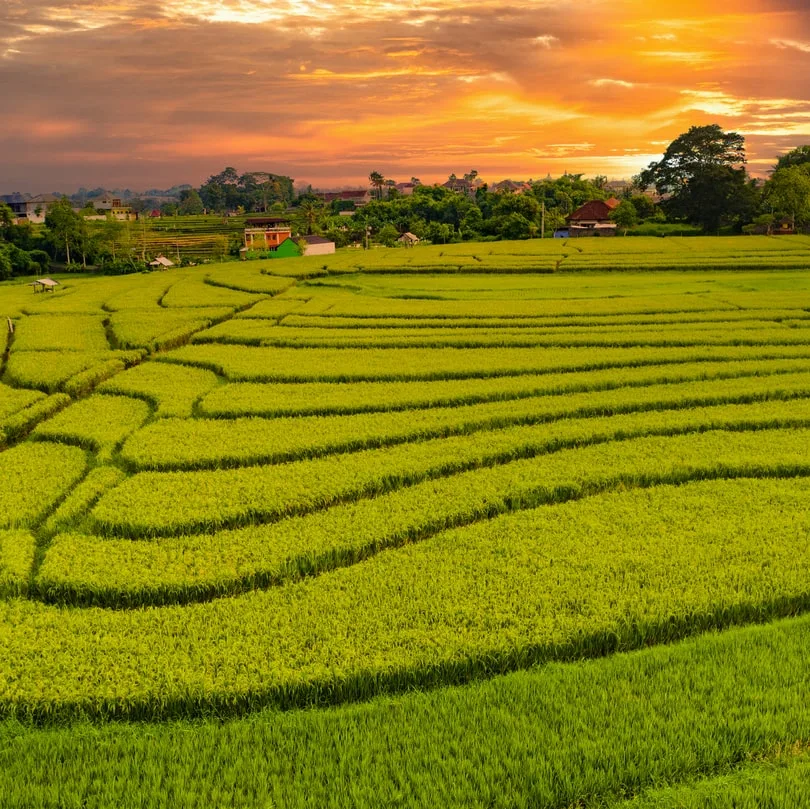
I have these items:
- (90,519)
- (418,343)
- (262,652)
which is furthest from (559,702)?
(418,343)

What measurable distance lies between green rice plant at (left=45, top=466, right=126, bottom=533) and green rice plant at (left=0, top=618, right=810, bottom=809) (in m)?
4.13

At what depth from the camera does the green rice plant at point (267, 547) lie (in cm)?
806

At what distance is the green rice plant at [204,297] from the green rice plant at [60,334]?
392 cm

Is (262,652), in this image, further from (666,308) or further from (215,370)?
(666,308)

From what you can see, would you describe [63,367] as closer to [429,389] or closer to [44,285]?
[429,389]

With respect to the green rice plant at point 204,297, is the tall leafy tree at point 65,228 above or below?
above

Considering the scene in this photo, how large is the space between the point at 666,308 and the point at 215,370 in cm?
1603

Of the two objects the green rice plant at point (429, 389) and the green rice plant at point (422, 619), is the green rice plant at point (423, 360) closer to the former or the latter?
the green rice plant at point (429, 389)

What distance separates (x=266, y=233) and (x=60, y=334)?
4950 centimetres

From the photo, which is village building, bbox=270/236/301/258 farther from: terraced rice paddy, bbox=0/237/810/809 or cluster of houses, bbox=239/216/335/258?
terraced rice paddy, bbox=0/237/810/809

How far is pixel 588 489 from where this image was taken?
35.1 feet

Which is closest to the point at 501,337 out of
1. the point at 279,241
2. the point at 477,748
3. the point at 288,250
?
the point at 477,748

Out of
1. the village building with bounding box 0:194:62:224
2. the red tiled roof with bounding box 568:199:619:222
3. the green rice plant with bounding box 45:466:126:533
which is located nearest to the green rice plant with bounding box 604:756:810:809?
the green rice plant with bounding box 45:466:126:533

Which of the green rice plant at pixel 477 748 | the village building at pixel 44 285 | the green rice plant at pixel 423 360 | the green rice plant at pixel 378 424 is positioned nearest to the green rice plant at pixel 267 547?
the green rice plant at pixel 378 424
